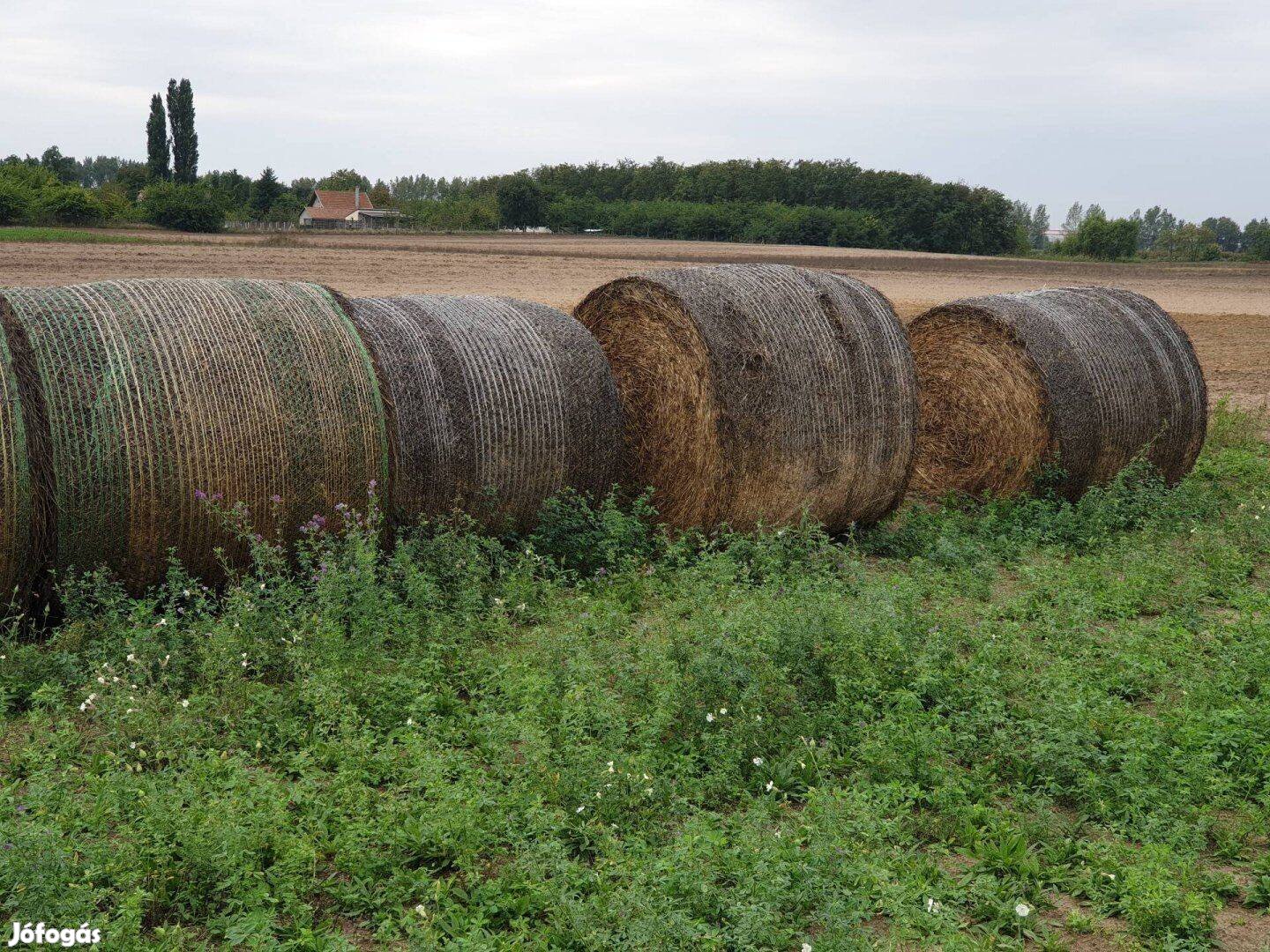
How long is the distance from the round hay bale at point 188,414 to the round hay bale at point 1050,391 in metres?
5.85

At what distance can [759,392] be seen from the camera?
28.5 feet

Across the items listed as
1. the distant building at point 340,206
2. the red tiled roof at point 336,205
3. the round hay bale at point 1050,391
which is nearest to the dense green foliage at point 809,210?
the distant building at point 340,206

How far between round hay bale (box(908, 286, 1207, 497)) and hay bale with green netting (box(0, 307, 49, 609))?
751 centimetres

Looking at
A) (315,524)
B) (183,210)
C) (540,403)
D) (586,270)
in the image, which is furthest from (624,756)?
(183,210)

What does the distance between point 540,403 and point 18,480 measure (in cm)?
351

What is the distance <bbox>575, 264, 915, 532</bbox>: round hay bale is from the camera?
869 centimetres

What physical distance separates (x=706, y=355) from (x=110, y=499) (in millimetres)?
4350

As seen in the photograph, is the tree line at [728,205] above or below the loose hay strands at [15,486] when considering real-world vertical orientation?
above

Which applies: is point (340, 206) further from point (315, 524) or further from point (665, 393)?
point (315, 524)

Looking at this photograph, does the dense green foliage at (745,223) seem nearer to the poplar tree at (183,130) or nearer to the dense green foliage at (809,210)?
the dense green foliage at (809,210)

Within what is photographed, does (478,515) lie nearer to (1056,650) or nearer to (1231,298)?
(1056,650)

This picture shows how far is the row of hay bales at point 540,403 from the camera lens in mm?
6344

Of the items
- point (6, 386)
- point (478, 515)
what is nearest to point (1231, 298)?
point (478, 515)

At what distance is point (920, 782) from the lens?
17.1ft
